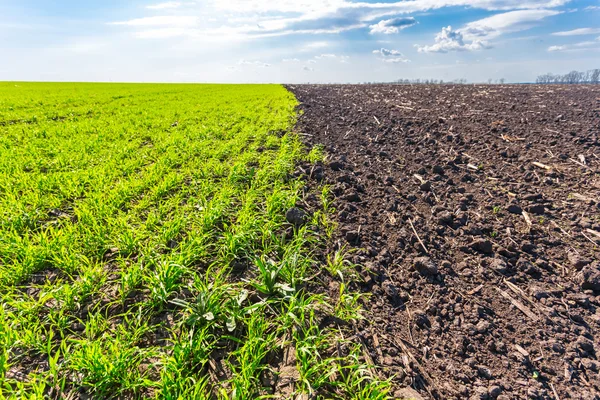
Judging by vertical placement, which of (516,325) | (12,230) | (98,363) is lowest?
(516,325)

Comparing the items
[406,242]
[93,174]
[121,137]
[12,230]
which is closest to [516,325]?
[406,242]

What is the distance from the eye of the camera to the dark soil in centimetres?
216

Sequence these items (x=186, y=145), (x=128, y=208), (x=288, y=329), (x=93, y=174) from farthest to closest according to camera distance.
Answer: (x=186, y=145), (x=93, y=174), (x=128, y=208), (x=288, y=329)

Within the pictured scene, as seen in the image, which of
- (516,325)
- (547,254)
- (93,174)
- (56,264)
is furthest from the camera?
(93,174)

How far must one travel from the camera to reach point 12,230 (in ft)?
11.3

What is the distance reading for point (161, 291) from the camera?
2525mm

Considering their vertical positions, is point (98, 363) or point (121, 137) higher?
point (121, 137)

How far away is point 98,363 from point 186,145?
6470 mm

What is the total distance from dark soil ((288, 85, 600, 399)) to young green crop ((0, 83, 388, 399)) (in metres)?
0.45

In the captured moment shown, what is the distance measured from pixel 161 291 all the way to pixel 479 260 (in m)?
3.28

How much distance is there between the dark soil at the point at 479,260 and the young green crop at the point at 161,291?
17.6 inches

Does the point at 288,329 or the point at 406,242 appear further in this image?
the point at 406,242

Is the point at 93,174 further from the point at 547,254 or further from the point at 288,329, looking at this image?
the point at 547,254

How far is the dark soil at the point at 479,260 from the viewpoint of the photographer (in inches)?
85.2
